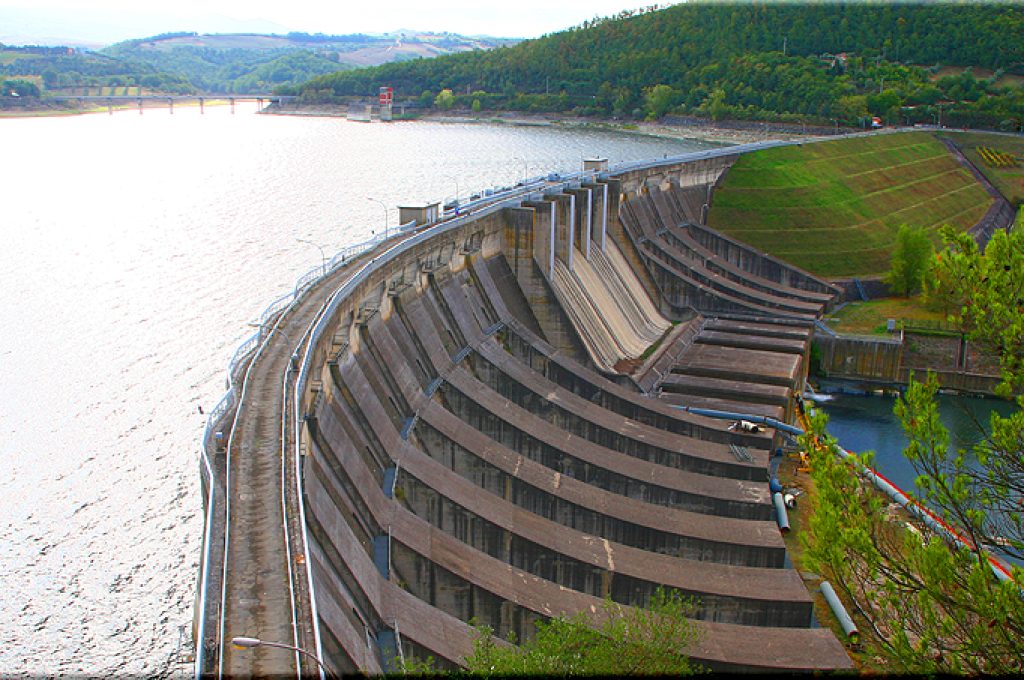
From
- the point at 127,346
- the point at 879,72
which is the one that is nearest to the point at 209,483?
the point at 127,346

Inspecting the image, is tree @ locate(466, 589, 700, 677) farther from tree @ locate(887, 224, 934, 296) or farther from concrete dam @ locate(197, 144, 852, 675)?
tree @ locate(887, 224, 934, 296)

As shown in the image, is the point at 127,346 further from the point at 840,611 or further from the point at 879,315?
the point at 879,315

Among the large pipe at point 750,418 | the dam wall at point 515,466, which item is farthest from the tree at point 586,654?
the large pipe at point 750,418

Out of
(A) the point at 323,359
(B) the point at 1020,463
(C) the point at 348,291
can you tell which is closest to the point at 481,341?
(C) the point at 348,291

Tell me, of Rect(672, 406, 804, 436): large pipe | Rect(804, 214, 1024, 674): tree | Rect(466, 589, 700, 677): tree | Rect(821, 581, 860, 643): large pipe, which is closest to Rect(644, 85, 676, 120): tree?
Rect(672, 406, 804, 436): large pipe

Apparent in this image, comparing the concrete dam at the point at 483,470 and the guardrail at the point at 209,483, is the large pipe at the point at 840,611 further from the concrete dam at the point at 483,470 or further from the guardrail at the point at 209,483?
the guardrail at the point at 209,483

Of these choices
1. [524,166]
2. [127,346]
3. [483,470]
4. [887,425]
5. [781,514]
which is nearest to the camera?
[483,470]

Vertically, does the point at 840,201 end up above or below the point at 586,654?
above
